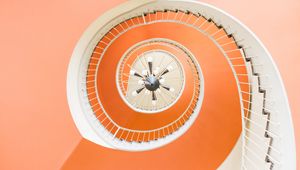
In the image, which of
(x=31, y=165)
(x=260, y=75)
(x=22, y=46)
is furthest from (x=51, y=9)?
(x=260, y=75)

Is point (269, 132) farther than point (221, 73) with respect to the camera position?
No

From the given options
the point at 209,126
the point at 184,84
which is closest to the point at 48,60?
the point at 209,126

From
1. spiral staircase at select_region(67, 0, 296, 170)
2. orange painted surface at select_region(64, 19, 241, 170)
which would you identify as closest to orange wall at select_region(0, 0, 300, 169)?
spiral staircase at select_region(67, 0, 296, 170)

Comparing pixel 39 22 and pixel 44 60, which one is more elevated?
pixel 39 22

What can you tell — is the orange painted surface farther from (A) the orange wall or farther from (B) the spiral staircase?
(A) the orange wall

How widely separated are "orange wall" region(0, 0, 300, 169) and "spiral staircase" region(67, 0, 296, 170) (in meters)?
0.21

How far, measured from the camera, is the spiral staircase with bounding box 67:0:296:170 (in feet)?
9.65

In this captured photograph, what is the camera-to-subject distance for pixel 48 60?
11.4ft

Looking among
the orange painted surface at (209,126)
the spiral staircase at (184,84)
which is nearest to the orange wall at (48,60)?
the spiral staircase at (184,84)

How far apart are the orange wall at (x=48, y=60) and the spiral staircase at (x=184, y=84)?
21 centimetres

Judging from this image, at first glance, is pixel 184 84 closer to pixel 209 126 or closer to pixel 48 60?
pixel 209 126

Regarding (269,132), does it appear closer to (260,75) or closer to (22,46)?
(260,75)

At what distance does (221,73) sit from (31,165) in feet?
14.1

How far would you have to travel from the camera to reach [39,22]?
3.38 meters
